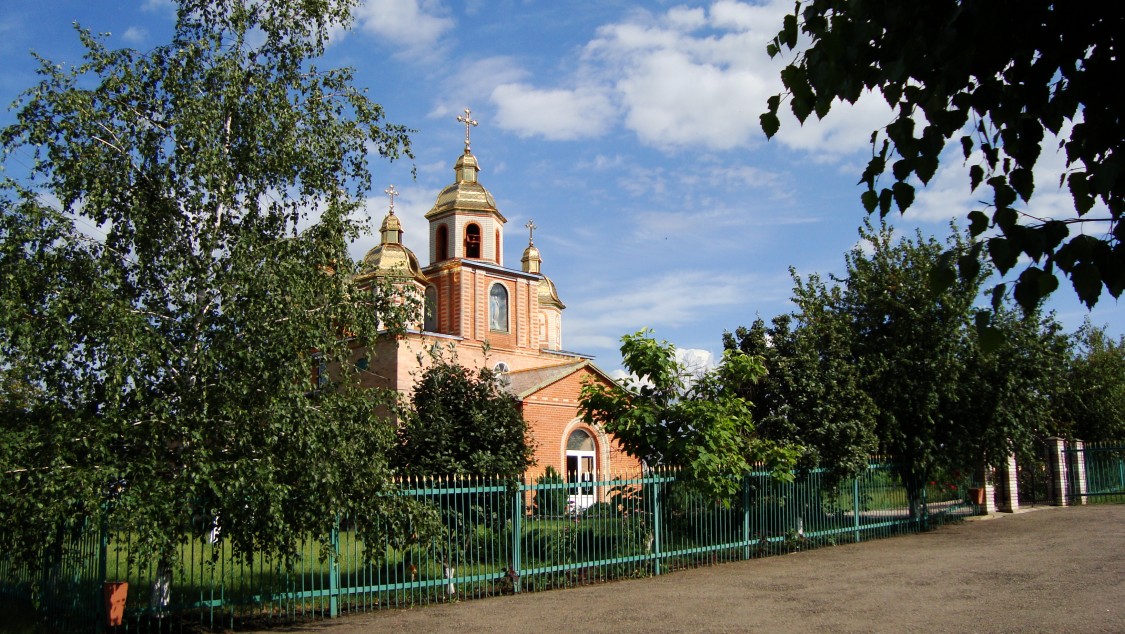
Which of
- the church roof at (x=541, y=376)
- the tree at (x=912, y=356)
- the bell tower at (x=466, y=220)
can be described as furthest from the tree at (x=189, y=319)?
the bell tower at (x=466, y=220)

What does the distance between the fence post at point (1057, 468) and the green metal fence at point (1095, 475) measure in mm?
335

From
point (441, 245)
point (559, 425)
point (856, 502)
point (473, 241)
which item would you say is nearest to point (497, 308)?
point (473, 241)

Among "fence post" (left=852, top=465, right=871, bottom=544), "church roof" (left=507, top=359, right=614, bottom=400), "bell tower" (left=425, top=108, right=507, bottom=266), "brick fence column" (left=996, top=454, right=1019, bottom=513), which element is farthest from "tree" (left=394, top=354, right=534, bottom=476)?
"bell tower" (left=425, top=108, right=507, bottom=266)

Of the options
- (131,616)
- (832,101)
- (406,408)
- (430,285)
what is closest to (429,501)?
(406,408)

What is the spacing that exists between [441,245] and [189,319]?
2865 centimetres

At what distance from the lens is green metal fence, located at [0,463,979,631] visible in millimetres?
9812

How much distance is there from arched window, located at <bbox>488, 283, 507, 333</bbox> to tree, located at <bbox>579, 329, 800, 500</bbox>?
22.7 meters

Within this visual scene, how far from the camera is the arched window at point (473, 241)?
3788cm

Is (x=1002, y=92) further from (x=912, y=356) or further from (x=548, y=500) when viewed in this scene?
(x=912, y=356)

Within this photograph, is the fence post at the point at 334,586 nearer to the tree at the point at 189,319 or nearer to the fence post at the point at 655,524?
the tree at the point at 189,319

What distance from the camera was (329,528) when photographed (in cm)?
950

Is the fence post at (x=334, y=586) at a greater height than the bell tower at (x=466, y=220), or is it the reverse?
the bell tower at (x=466, y=220)

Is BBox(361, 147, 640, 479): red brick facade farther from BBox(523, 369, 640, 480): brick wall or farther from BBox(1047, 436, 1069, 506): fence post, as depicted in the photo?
BBox(1047, 436, 1069, 506): fence post

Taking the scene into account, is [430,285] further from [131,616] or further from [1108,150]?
[1108,150]
